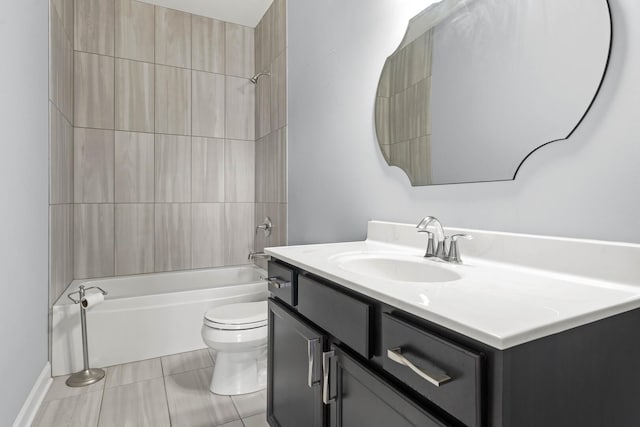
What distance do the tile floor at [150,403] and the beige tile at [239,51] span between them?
253cm

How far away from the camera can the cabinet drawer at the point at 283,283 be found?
3.99 feet

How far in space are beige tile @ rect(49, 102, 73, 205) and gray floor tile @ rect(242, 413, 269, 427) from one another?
5.41ft

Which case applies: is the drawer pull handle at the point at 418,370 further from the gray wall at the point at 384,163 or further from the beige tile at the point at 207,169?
the beige tile at the point at 207,169

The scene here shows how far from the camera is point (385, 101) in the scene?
5.31 ft

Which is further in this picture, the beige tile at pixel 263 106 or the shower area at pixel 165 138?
the beige tile at pixel 263 106

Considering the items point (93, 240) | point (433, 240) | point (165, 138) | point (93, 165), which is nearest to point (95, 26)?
point (165, 138)

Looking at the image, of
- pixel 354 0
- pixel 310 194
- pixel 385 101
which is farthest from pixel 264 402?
pixel 354 0

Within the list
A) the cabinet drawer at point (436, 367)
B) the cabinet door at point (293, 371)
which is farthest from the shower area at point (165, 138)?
the cabinet drawer at point (436, 367)

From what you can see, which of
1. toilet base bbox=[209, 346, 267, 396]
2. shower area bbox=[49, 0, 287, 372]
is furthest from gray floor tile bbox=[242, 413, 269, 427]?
shower area bbox=[49, 0, 287, 372]

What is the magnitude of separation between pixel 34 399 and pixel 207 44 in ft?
9.28

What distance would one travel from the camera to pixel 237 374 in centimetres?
194

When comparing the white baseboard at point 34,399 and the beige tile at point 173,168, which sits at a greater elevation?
the beige tile at point 173,168

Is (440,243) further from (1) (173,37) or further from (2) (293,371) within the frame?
(1) (173,37)

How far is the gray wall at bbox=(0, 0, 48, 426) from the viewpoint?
55.8 inches
